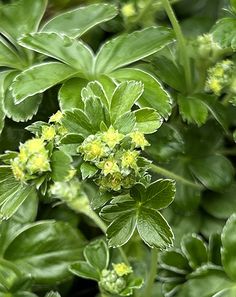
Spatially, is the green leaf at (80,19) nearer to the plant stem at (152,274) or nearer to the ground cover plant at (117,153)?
the ground cover plant at (117,153)

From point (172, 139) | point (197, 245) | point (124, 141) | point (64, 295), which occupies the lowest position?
point (64, 295)

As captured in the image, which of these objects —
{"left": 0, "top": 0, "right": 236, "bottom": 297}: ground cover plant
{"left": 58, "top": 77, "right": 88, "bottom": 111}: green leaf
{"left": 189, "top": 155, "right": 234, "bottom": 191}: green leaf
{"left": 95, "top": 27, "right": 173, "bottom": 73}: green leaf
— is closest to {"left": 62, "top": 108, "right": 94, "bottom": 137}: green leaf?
{"left": 0, "top": 0, "right": 236, "bottom": 297}: ground cover plant

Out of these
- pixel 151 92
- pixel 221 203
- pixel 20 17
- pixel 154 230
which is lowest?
pixel 221 203

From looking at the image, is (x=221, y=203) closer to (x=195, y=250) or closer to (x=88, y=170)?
(x=195, y=250)

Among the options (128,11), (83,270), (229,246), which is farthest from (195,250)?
(128,11)

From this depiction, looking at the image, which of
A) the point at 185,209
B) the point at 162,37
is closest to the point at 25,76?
the point at 162,37

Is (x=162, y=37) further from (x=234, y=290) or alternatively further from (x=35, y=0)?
(x=234, y=290)

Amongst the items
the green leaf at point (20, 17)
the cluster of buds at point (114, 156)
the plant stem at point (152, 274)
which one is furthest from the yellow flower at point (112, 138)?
the green leaf at point (20, 17)
